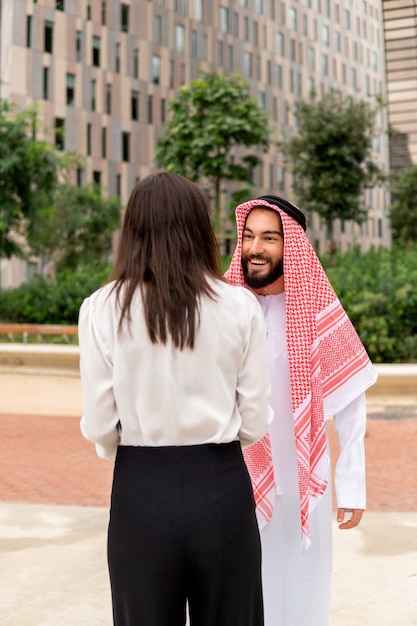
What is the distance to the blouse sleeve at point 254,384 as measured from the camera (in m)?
2.16

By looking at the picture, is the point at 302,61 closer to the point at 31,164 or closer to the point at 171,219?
the point at 31,164

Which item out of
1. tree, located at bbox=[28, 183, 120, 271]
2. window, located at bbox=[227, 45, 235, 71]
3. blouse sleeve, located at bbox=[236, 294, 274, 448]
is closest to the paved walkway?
blouse sleeve, located at bbox=[236, 294, 274, 448]

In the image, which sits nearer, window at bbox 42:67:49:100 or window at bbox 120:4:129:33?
window at bbox 42:67:49:100

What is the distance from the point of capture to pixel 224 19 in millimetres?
62500

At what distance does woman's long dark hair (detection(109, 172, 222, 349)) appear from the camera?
208 cm

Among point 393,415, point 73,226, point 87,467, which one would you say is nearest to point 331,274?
point 393,415

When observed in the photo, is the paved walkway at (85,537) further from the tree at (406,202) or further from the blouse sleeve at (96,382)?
the tree at (406,202)

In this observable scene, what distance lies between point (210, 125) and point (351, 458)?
25.3 metres

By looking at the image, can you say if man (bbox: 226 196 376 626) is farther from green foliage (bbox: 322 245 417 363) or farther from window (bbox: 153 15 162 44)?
window (bbox: 153 15 162 44)

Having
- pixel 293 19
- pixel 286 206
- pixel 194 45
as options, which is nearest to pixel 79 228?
pixel 194 45

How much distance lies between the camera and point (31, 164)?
22.6 metres

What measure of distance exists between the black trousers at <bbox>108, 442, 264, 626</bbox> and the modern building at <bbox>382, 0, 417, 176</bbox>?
52.9m

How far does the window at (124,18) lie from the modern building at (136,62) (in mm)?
63

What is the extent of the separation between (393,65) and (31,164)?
145ft
